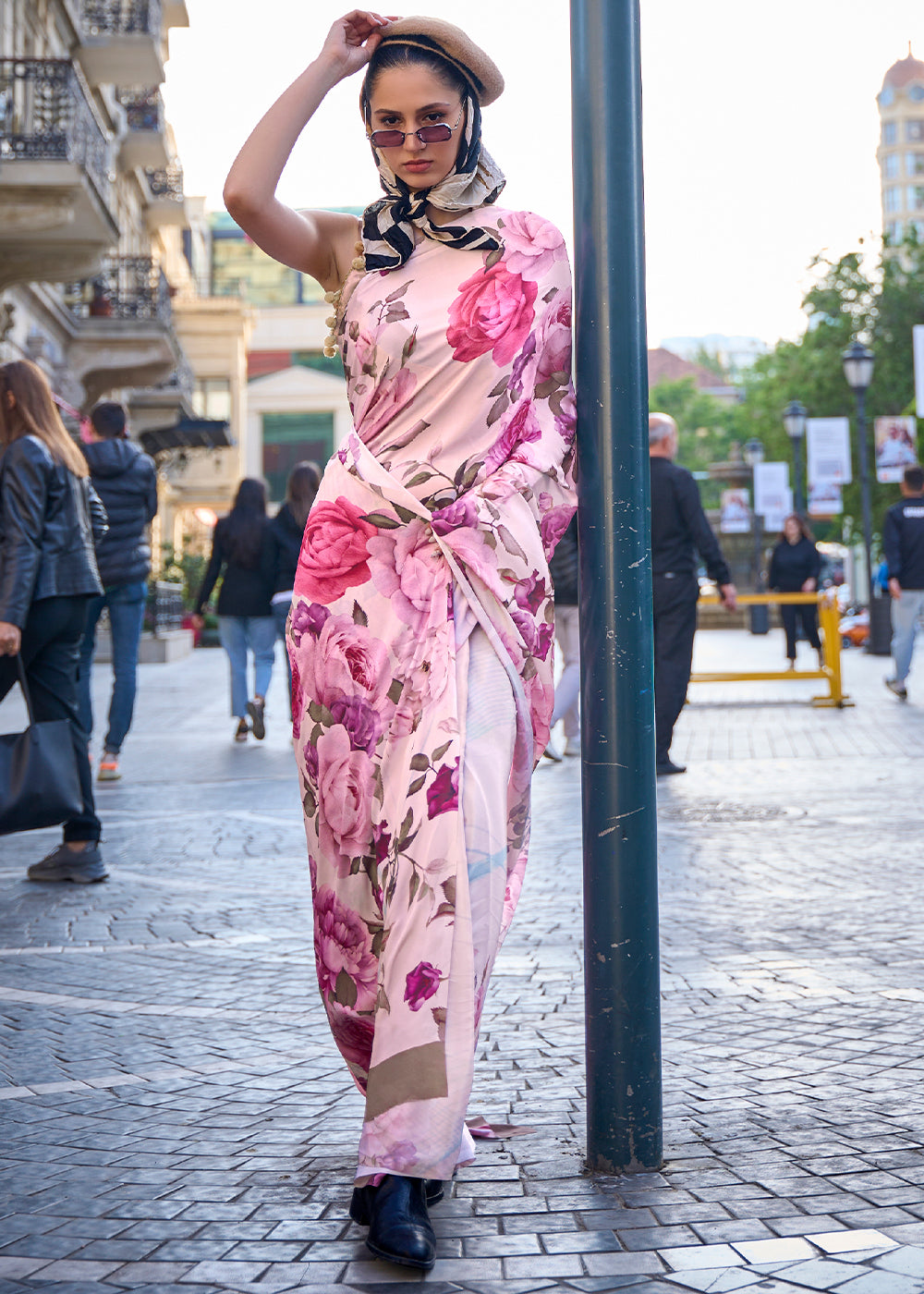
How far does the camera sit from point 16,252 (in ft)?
61.5

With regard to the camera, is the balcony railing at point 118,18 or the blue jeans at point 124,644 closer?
the blue jeans at point 124,644

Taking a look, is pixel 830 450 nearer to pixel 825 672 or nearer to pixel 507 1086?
pixel 825 672

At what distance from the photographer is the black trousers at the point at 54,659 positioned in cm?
607

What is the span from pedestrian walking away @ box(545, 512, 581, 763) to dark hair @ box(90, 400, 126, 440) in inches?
107

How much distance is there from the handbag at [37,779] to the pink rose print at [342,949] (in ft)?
8.97

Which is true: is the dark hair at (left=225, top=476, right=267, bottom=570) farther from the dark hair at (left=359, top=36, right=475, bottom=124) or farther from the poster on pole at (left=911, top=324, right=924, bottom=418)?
the poster on pole at (left=911, top=324, right=924, bottom=418)

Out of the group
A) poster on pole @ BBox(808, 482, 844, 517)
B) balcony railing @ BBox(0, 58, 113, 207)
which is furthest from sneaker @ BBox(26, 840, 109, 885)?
poster on pole @ BBox(808, 482, 844, 517)

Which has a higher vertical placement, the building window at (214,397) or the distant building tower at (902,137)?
the distant building tower at (902,137)

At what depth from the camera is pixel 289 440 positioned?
227 feet

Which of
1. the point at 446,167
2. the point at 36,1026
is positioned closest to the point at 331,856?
the point at 446,167

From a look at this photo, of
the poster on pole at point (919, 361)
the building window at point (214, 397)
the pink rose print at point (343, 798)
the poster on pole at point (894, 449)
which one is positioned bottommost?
the pink rose print at point (343, 798)

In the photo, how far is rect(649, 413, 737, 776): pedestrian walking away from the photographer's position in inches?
366

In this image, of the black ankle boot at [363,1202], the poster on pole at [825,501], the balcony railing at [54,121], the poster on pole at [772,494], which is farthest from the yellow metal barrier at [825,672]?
the poster on pole at [772,494]

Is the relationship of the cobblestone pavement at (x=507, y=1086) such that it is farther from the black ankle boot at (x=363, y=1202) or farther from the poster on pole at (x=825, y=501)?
the poster on pole at (x=825, y=501)
